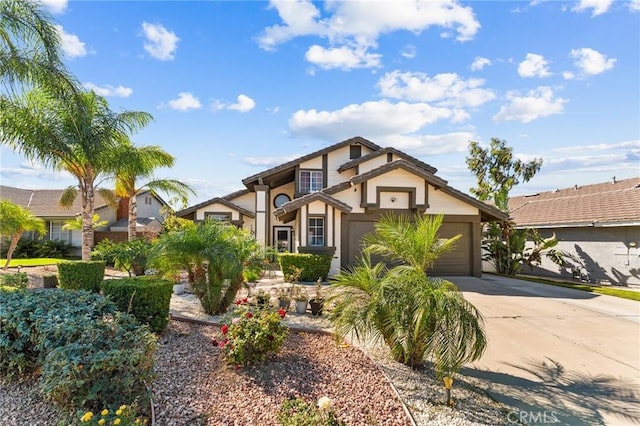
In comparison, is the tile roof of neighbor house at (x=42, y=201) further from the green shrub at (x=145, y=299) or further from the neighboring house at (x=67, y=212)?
the green shrub at (x=145, y=299)

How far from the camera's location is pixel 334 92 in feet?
47.2

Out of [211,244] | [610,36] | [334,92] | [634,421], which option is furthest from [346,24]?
[634,421]

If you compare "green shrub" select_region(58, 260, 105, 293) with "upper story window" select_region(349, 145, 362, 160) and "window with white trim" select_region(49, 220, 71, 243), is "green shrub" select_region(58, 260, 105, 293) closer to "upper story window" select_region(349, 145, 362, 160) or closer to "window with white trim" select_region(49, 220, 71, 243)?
"upper story window" select_region(349, 145, 362, 160)

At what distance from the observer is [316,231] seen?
15.3 metres

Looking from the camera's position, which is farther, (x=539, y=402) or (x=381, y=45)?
(x=381, y=45)

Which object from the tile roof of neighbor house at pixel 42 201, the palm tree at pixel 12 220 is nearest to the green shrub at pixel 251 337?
the palm tree at pixel 12 220

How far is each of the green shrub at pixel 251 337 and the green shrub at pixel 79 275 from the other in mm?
7244

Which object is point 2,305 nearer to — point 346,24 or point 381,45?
point 346,24

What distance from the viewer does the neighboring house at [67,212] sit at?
80.9 ft

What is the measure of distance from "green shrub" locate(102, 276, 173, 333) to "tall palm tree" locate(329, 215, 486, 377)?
3.11m

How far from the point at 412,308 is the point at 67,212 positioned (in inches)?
1111

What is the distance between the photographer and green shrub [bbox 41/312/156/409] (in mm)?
3410

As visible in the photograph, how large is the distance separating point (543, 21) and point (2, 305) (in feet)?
46.9

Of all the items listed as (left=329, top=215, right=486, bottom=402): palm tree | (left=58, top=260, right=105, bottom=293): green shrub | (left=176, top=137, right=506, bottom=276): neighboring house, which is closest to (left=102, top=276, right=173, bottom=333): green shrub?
(left=329, top=215, right=486, bottom=402): palm tree
